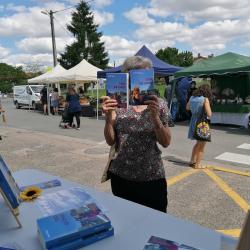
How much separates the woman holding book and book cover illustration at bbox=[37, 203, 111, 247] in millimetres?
810

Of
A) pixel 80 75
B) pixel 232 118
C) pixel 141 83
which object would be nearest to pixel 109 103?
pixel 141 83

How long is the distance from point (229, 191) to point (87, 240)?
14.1 ft

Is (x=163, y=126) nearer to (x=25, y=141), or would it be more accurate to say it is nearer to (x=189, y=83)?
(x=25, y=141)

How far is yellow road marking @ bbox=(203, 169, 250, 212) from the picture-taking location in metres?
4.95

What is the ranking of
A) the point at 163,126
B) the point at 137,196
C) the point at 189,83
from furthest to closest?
the point at 189,83 < the point at 137,196 < the point at 163,126

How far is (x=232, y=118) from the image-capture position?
41.8 feet

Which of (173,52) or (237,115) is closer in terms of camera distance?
(237,115)

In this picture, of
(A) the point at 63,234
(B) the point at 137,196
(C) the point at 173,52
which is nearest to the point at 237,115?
(B) the point at 137,196

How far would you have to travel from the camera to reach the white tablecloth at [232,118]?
12147 mm

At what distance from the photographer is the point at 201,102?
6.77 meters

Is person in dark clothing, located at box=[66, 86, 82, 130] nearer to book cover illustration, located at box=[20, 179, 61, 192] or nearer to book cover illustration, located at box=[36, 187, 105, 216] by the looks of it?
book cover illustration, located at box=[20, 179, 61, 192]

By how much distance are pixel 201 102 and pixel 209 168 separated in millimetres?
1333

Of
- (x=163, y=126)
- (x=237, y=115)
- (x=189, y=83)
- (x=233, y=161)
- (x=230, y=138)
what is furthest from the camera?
(x=189, y=83)

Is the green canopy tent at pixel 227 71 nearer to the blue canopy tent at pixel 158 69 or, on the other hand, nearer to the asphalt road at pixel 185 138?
the blue canopy tent at pixel 158 69
